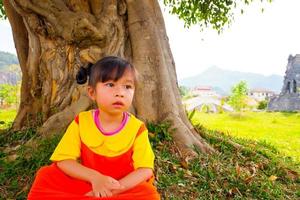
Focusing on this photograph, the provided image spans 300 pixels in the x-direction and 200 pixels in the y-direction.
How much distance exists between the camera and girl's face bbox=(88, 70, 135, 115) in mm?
3006

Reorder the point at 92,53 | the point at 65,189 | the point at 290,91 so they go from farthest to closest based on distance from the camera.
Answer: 1. the point at 290,91
2. the point at 92,53
3. the point at 65,189

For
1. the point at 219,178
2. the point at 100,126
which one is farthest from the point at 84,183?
the point at 219,178

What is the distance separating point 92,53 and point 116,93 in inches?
99.5

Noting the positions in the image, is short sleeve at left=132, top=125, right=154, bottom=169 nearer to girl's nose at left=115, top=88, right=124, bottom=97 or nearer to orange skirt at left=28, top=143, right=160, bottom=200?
orange skirt at left=28, top=143, right=160, bottom=200

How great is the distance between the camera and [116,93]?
9.83 feet

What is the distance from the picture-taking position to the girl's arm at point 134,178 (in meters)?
2.89

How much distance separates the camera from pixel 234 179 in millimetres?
4754

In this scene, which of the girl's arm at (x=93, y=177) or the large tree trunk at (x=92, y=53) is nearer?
the girl's arm at (x=93, y=177)

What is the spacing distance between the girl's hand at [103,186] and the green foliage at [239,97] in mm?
27113

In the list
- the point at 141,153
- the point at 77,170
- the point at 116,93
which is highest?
the point at 116,93

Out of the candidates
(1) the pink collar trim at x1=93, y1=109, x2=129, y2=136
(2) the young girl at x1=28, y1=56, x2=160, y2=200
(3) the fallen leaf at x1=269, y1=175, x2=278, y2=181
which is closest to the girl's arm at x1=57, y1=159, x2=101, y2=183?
(2) the young girl at x1=28, y1=56, x2=160, y2=200

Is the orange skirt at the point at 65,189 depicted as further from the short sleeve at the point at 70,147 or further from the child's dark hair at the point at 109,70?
the child's dark hair at the point at 109,70

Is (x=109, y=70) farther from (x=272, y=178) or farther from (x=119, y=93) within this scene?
(x=272, y=178)

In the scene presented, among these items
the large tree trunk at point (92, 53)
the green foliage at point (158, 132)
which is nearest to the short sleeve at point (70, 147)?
the large tree trunk at point (92, 53)
